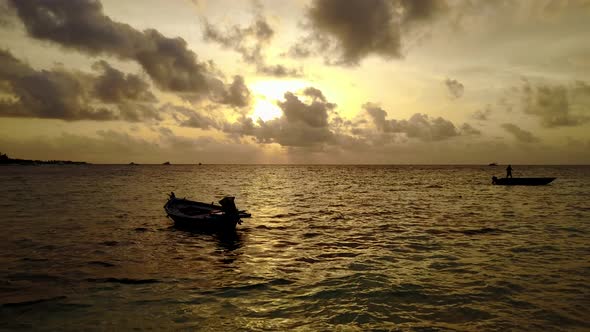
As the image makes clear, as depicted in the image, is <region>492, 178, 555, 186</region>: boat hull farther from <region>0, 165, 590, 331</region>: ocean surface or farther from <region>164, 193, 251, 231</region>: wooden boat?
<region>164, 193, 251, 231</region>: wooden boat

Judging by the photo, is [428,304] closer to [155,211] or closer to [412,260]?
[412,260]

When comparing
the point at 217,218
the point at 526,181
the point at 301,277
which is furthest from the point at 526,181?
the point at 301,277

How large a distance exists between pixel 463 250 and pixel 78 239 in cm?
2399

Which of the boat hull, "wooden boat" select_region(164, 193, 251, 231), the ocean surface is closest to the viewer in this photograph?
the ocean surface

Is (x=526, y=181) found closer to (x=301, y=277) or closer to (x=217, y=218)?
(x=217, y=218)

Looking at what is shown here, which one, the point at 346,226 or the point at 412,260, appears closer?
the point at 412,260

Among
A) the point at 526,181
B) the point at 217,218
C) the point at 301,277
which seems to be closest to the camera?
the point at 301,277

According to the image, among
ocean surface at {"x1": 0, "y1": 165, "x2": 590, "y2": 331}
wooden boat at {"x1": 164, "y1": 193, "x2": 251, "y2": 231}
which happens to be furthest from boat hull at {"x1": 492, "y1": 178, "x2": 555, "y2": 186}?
wooden boat at {"x1": 164, "y1": 193, "x2": 251, "y2": 231}

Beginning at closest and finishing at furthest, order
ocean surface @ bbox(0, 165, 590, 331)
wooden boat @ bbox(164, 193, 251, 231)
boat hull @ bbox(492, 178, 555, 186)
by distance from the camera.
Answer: ocean surface @ bbox(0, 165, 590, 331), wooden boat @ bbox(164, 193, 251, 231), boat hull @ bbox(492, 178, 555, 186)

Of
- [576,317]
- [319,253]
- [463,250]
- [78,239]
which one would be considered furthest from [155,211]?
[576,317]

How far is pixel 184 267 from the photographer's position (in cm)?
1655

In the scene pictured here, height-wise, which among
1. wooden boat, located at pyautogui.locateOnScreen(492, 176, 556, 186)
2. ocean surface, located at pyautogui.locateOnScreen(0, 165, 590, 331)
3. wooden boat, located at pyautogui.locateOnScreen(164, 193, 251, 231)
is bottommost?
ocean surface, located at pyautogui.locateOnScreen(0, 165, 590, 331)

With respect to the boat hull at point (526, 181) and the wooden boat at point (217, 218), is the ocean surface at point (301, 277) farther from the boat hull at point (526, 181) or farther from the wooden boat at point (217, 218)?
the boat hull at point (526, 181)

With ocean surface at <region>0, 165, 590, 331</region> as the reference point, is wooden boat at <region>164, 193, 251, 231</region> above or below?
above
